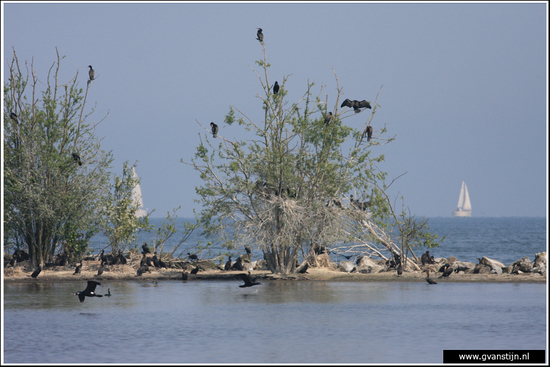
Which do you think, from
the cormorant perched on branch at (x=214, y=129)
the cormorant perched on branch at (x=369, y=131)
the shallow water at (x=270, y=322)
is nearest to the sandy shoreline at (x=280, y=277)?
the shallow water at (x=270, y=322)

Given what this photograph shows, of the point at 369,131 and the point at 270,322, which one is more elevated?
the point at 369,131

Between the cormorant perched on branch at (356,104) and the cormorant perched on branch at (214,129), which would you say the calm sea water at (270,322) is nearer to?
the cormorant perched on branch at (214,129)

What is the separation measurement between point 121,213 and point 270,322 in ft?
49.9

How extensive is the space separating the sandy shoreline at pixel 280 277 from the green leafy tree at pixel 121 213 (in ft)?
7.54

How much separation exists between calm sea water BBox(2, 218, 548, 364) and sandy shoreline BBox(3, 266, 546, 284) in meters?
0.74

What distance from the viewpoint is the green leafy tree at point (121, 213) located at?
31.5m

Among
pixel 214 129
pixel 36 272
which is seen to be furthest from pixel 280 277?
pixel 36 272

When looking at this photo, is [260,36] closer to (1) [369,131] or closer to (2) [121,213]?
(1) [369,131]

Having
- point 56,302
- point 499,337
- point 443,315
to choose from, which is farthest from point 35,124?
point 499,337

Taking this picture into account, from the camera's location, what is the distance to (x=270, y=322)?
18.8 m

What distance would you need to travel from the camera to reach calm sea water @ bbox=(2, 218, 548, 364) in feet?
48.8

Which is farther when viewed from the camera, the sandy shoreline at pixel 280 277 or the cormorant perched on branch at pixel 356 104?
the sandy shoreline at pixel 280 277

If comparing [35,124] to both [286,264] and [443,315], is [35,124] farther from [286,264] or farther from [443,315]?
[443,315]

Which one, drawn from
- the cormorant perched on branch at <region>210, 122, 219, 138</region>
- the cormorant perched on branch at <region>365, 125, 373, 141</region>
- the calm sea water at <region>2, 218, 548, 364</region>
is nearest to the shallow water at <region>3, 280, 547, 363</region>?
the calm sea water at <region>2, 218, 548, 364</region>
